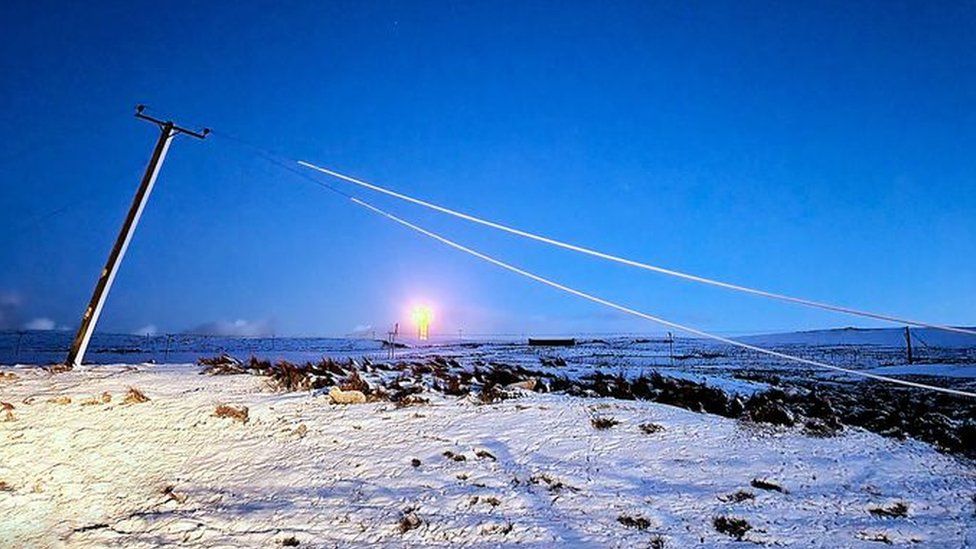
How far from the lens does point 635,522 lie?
20.5ft

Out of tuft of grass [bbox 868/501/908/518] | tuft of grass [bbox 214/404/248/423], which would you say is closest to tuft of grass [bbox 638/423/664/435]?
tuft of grass [bbox 868/501/908/518]

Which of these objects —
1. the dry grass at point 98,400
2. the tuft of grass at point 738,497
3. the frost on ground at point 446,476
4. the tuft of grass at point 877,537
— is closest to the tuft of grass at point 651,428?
the frost on ground at point 446,476

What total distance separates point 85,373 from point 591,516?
1226 cm

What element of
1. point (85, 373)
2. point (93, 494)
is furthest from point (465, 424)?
point (85, 373)

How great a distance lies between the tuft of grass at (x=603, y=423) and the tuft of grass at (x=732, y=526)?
10.1 ft

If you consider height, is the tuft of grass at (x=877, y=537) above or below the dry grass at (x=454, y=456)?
below

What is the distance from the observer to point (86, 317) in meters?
13.6

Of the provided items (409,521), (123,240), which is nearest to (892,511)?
(409,521)

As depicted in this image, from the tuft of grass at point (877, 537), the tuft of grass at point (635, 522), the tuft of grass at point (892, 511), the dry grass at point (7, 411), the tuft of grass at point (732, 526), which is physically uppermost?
the tuft of grass at point (892, 511)

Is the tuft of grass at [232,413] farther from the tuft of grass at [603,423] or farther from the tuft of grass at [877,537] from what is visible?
the tuft of grass at [877,537]

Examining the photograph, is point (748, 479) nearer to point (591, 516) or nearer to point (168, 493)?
point (591, 516)

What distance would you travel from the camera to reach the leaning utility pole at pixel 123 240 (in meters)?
13.6

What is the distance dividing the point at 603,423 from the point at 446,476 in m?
3.21

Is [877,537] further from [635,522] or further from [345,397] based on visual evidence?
[345,397]
